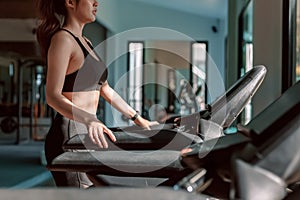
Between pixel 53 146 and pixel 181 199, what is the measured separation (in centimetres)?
128

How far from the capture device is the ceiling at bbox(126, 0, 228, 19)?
9.32m

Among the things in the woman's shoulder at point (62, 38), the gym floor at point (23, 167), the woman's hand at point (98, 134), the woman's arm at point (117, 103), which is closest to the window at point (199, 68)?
the gym floor at point (23, 167)

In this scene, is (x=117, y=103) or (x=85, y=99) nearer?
(x=85, y=99)

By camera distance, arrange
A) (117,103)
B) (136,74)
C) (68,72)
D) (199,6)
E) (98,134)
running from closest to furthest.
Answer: (98,134) → (68,72) → (117,103) → (199,6) → (136,74)

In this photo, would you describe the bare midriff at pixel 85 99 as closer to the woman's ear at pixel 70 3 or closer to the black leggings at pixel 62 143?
the black leggings at pixel 62 143

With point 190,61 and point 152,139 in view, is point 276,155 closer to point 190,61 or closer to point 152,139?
point 152,139

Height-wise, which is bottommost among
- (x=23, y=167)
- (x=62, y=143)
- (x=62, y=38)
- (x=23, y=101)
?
(x=23, y=167)

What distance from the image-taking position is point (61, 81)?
171 centimetres

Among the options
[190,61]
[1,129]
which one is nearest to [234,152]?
[1,129]

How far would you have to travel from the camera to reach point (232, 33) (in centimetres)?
719

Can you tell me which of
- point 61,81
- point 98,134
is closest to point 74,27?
point 61,81

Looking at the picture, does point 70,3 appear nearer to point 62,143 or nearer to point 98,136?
point 62,143

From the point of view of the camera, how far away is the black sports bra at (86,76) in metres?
1.85

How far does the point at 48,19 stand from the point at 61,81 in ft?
1.14
